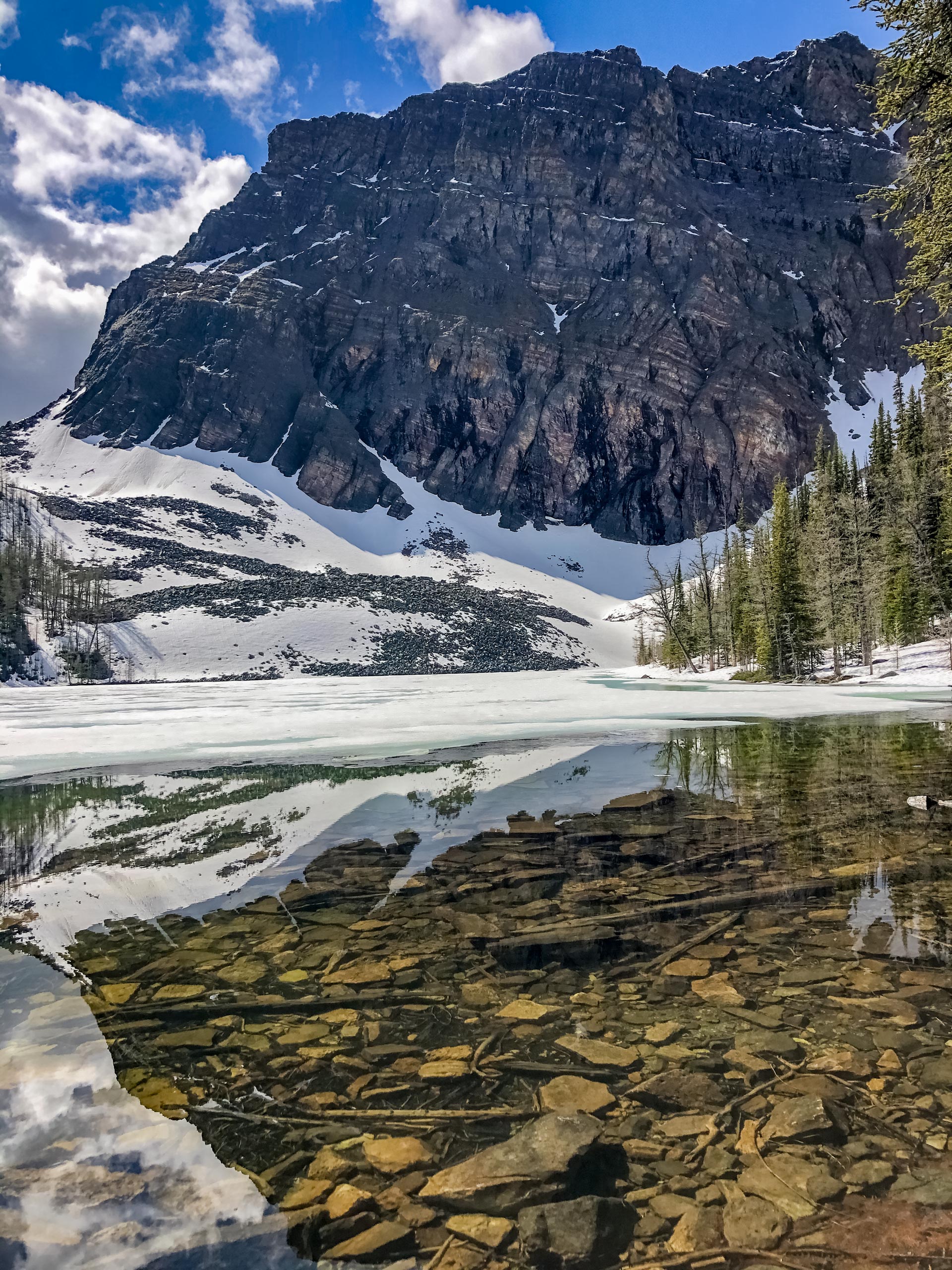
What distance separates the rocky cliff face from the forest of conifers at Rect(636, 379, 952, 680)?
117 metres

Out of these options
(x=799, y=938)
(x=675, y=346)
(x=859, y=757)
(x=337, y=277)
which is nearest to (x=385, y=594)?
(x=859, y=757)

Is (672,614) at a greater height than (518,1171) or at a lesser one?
greater

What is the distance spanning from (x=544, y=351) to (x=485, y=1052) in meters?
197

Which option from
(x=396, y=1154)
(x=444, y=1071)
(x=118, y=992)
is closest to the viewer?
(x=396, y=1154)

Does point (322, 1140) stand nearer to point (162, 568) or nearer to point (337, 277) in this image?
point (162, 568)

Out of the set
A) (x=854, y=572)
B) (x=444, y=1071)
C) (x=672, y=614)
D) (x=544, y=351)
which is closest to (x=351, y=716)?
(x=444, y=1071)

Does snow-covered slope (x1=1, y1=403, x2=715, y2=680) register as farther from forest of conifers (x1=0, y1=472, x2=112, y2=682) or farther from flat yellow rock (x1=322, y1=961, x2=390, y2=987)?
flat yellow rock (x1=322, y1=961, x2=390, y2=987)

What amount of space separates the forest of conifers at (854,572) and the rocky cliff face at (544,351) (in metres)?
117

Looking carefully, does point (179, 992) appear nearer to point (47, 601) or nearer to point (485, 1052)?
point (485, 1052)

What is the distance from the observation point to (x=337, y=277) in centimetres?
19250

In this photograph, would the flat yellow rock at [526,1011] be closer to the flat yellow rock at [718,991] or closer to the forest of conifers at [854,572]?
the flat yellow rock at [718,991]

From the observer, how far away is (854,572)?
4662 cm

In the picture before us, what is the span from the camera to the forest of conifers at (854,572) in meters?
43.8

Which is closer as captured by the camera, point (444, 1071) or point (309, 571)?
point (444, 1071)
